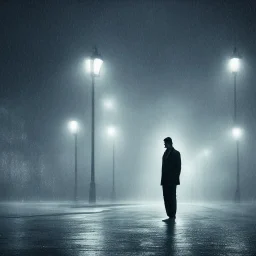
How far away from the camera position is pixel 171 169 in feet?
37.6

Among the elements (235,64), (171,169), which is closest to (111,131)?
(235,64)

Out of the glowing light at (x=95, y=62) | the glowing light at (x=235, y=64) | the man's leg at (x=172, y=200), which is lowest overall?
the man's leg at (x=172, y=200)

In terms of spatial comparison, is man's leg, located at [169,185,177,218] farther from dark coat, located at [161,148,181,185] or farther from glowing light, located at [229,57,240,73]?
glowing light, located at [229,57,240,73]

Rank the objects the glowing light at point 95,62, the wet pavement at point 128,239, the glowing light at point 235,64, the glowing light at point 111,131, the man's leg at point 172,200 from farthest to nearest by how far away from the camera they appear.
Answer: the glowing light at point 111,131 < the glowing light at point 235,64 < the glowing light at point 95,62 < the man's leg at point 172,200 < the wet pavement at point 128,239

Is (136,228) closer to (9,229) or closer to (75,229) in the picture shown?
(75,229)

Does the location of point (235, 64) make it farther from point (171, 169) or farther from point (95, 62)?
point (171, 169)

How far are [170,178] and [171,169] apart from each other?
208 mm

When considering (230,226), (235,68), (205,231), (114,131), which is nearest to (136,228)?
(205,231)

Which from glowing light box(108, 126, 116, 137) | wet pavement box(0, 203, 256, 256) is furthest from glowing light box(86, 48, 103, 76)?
glowing light box(108, 126, 116, 137)

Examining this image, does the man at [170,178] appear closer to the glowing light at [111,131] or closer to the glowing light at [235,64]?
the glowing light at [235,64]

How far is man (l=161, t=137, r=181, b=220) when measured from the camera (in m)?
11.3

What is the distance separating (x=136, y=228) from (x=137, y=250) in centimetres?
290

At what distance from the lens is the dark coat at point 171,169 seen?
37.2 ft

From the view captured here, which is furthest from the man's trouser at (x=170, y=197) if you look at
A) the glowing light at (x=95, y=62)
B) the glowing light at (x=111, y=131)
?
the glowing light at (x=111, y=131)
